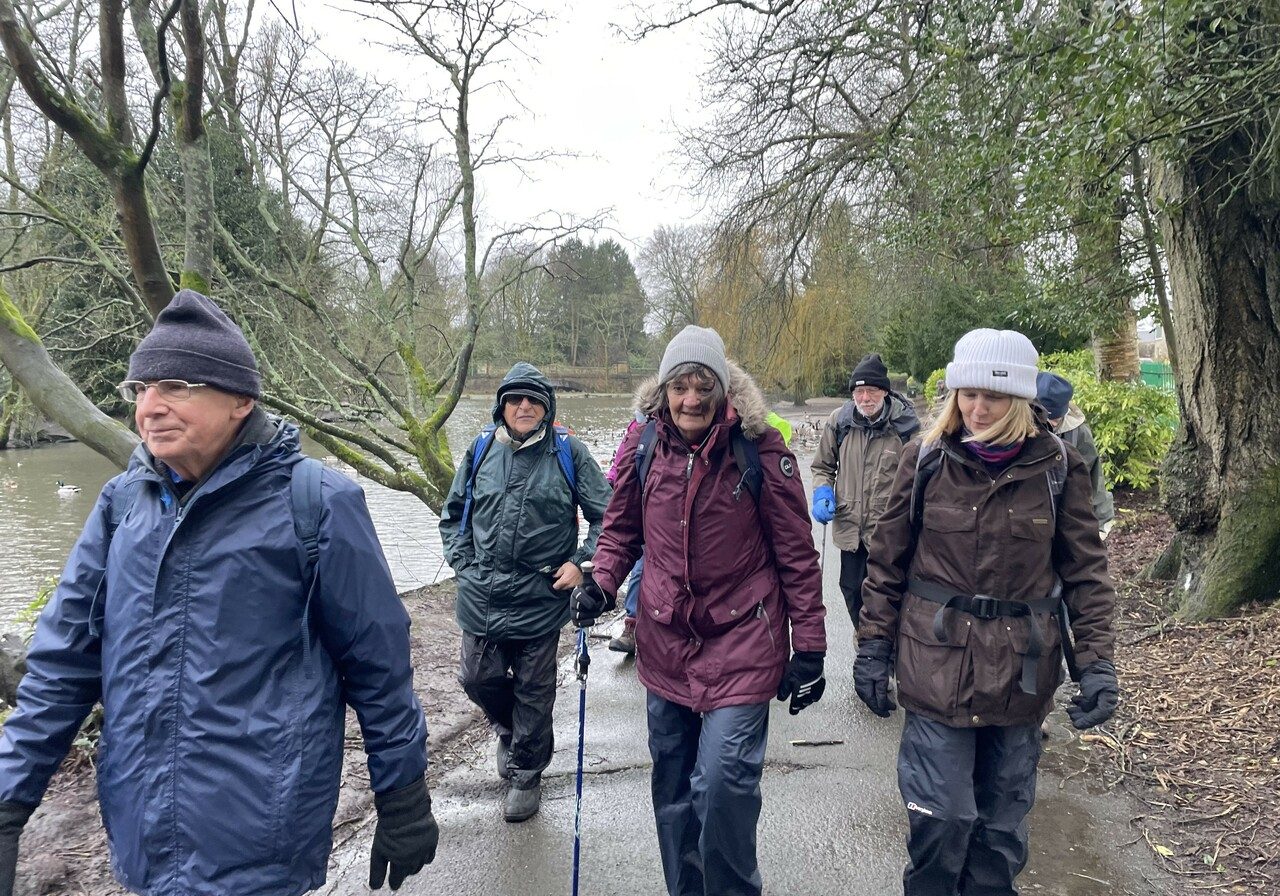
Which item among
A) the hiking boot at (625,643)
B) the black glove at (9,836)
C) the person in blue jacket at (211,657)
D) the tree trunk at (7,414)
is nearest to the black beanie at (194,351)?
the person in blue jacket at (211,657)

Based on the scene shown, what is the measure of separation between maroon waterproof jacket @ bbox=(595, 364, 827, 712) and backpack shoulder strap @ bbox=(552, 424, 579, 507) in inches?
39.1

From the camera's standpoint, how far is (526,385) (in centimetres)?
369

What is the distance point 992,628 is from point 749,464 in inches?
37.4

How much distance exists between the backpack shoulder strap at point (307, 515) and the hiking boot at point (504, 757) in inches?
85.1

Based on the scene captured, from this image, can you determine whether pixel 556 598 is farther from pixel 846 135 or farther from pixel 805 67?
pixel 846 135

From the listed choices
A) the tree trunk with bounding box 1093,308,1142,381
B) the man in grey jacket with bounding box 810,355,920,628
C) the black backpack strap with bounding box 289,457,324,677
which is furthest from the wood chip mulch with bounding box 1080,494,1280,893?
the tree trunk with bounding box 1093,308,1142,381

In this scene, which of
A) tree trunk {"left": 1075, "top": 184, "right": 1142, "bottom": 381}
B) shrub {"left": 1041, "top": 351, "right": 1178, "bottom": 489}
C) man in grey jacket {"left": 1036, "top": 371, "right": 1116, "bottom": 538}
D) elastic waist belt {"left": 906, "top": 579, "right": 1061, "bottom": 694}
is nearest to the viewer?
elastic waist belt {"left": 906, "top": 579, "right": 1061, "bottom": 694}

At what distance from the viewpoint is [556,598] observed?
3637 mm

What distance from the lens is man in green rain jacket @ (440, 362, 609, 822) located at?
11.7ft

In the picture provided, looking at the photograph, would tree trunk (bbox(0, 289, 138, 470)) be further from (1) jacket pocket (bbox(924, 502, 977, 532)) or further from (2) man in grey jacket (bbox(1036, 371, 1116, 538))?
(2) man in grey jacket (bbox(1036, 371, 1116, 538))

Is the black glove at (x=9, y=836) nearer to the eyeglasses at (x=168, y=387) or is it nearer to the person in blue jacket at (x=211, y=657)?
the person in blue jacket at (x=211, y=657)

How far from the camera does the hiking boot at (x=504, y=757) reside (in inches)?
146

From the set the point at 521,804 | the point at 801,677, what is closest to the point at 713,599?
the point at 801,677

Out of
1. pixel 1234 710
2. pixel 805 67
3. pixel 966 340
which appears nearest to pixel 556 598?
pixel 966 340
